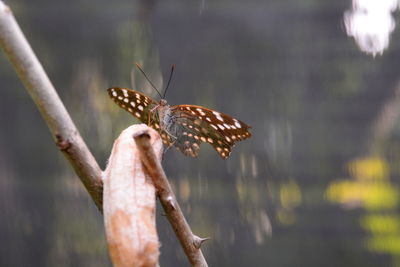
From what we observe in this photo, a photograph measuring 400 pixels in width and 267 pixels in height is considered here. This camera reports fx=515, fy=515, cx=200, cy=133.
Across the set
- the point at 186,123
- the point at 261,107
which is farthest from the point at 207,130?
the point at 261,107

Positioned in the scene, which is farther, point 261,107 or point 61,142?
point 261,107

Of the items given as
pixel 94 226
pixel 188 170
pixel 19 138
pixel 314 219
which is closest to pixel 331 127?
Answer: pixel 314 219

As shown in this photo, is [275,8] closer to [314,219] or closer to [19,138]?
[314,219]

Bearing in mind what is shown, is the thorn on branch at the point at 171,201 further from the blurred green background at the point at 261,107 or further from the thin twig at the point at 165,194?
the blurred green background at the point at 261,107

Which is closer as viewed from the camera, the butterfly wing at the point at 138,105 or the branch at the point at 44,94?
the branch at the point at 44,94

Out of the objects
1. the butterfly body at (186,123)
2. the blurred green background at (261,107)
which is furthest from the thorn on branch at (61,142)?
the blurred green background at (261,107)

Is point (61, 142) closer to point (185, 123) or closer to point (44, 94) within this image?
point (44, 94)
